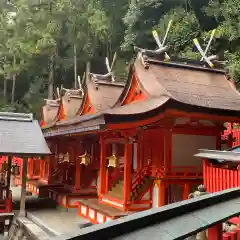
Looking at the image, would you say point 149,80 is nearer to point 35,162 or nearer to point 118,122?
point 118,122

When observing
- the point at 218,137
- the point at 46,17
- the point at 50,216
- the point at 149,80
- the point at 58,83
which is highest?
the point at 46,17

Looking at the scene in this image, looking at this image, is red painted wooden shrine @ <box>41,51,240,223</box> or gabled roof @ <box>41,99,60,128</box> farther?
gabled roof @ <box>41,99,60,128</box>

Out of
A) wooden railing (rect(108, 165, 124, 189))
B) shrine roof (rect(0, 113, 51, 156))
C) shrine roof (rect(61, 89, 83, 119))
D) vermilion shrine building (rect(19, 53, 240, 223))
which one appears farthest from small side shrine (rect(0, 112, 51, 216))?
shrine roof (rect(61, 89, 83, 119))

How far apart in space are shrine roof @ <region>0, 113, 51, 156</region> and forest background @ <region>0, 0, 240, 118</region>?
51.1 feet

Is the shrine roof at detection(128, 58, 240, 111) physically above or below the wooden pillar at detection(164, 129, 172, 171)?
above

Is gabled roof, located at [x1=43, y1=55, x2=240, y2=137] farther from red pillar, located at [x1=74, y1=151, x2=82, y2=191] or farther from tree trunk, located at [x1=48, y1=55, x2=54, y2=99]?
tree trunk, located at [x1=48, y1=55, x2=54, y2=99]

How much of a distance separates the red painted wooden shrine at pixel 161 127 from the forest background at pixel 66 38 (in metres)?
15.5

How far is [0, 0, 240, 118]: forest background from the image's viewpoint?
29406 millimetres

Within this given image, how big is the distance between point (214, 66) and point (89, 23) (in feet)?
78.4

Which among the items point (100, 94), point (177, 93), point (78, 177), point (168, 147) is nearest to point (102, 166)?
point (78, 177)

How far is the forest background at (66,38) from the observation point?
96.5ft

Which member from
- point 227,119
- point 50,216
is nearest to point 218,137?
point 227,119

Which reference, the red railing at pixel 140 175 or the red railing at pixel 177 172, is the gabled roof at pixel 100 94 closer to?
the red railing at pixel 140 175

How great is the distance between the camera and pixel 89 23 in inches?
1348
